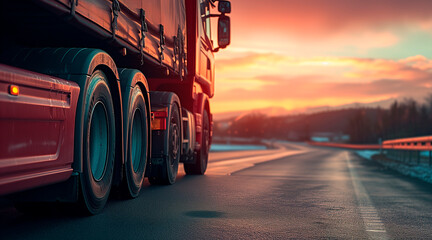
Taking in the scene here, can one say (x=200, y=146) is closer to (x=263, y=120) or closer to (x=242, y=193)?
(x=242, y=193)

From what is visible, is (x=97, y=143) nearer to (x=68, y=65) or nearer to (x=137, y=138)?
(x=68, y=65)

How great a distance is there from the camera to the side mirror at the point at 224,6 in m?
11.4

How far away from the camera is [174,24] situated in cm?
908

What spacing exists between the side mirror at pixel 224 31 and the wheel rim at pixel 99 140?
21.7 ft

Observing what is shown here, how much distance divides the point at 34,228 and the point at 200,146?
6.99m

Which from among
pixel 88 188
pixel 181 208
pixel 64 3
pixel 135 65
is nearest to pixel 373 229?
pixel 181 208

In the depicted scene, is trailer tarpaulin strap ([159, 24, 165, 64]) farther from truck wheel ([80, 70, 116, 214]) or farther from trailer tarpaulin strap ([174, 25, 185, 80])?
truck wheel ([80, 70, 116, 214])

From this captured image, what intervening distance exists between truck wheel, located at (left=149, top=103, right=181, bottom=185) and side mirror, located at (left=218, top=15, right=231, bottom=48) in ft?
10.6

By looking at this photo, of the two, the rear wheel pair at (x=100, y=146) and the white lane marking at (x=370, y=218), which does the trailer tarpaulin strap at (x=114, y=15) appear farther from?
the white lane marking at (x=370, y=218)

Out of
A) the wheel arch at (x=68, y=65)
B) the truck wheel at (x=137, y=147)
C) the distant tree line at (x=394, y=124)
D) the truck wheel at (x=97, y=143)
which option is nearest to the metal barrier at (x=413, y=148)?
the truck wheel at (x=137, y=147)

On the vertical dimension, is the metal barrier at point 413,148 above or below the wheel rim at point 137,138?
below

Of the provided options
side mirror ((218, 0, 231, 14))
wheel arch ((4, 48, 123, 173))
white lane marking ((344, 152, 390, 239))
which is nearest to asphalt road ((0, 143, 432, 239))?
white lane marking ((344, 152, 390, 239))

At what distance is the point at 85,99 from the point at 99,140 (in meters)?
0.91

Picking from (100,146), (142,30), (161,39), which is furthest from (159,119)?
(100,146)
